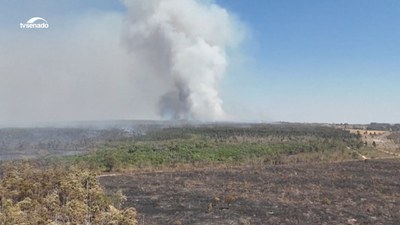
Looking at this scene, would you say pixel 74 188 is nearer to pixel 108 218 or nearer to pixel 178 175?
pixel 108 218

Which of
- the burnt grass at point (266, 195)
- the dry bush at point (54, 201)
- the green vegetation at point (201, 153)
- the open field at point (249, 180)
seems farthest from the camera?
the green vegetation at point (201, 153)

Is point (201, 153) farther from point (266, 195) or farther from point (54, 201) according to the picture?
point (54, 201)

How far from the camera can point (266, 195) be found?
37625 mm

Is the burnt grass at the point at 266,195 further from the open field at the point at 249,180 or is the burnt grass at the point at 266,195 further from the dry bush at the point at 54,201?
the dry bush at the point at 54,201

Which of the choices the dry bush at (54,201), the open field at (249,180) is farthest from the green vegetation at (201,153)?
the dry bush at (54,201)

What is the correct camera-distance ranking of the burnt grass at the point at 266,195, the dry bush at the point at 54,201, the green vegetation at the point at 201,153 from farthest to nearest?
the green vegetation at the point at 201,153 → the burnt grass at the point at 266,195 → the dry bush at the point at 54,201

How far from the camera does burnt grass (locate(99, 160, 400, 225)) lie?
2980 centimetres

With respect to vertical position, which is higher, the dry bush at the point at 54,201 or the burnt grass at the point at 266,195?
the dry bush at the point at 54,201

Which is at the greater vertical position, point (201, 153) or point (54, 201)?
point (54, 201)

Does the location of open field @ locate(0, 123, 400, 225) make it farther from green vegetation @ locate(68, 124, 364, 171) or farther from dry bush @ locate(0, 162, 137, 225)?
dry bush @ locate(0, 162, 137, 225)

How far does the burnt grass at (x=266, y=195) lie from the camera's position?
29.8 m

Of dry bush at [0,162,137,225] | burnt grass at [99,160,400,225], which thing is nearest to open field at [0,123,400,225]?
burnt grass at [99,160,400,225]

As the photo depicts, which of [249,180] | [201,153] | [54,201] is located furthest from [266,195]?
[201,153]

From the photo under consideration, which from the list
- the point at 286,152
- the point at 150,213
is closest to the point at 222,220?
the point at 150,213
